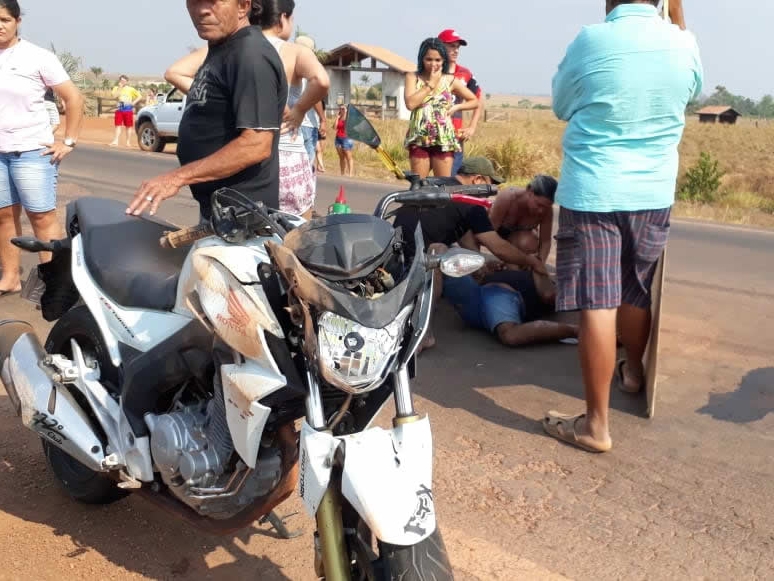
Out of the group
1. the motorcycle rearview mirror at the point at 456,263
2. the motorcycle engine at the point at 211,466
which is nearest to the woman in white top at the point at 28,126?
the motorcycle engine at the point at 211,466

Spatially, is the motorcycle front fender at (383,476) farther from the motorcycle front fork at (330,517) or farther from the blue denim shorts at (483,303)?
the blue denim shorts at (483,303)

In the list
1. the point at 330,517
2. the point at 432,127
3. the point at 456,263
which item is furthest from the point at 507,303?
the point at 330,517

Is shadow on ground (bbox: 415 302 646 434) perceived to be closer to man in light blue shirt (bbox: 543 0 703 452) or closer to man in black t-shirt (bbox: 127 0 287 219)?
man in light blue shirt (bbox: 543 0 703 452)

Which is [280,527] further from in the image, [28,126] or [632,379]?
[28,126]

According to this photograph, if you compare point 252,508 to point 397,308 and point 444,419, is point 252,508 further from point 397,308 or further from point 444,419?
point 444,419

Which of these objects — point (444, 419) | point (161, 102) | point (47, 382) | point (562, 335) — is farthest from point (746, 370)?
point (161, 102)

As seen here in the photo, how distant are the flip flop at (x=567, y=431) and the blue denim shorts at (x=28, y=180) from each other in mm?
3899

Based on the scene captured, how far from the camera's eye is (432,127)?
7777 millimetres

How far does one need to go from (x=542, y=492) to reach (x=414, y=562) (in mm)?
1525

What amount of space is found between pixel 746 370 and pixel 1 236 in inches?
204

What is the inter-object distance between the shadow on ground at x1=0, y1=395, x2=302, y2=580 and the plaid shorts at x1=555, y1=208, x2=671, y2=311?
1663 mm

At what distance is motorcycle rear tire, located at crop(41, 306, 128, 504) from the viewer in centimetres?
328

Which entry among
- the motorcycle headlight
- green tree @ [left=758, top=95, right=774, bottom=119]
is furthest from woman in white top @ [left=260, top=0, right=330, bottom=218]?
green tree @ [left=758, top=95, right=774, bottom=119]

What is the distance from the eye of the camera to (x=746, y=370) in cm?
495
